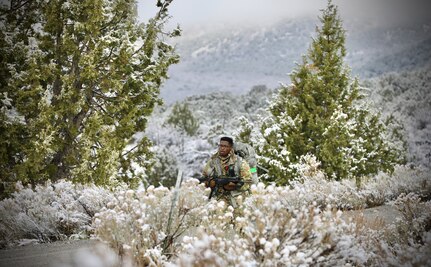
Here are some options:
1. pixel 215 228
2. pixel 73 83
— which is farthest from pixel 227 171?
pixel 73 83

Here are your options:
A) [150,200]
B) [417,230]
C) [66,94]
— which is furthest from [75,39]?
[417,230]

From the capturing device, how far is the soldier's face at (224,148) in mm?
6609

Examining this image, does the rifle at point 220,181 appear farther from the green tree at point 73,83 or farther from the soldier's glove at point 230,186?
the green tree at point 73,83

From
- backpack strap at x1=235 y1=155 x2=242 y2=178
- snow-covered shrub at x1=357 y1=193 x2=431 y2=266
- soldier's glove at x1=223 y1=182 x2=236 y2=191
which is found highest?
backpack strap at x1=235 y1=155 x2=242 y2=178

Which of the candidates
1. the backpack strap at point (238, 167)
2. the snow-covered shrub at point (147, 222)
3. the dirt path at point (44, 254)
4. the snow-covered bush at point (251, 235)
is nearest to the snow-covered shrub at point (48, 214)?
the dirt path at point (44, 254)

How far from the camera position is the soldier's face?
21.7ft

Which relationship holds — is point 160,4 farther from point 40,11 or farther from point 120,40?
point 40,11

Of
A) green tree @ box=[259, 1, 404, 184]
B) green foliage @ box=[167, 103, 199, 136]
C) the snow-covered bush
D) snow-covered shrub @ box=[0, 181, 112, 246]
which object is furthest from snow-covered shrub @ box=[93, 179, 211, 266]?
green foliage @ box=[167, 103, 199, 136]

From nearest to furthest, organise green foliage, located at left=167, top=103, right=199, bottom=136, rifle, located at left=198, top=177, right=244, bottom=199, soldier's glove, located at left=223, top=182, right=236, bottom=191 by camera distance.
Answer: rifle, located at left=198, top=177, right=244, bottom=199 < soldier's glove, located at left=223, top=182, right=236, bottom=191 < green foliage, located at left=167, top=103, right=199, bottom=136

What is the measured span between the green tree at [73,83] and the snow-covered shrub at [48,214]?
181 cm

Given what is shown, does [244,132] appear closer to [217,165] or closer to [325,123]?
[325,123]

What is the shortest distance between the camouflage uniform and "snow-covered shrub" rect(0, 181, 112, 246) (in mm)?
1954

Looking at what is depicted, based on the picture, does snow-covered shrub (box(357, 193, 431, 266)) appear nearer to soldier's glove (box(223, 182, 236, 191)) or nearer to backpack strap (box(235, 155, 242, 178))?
soldier's glove (box(223, 182, 236, 191))

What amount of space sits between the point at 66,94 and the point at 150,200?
5310mm
